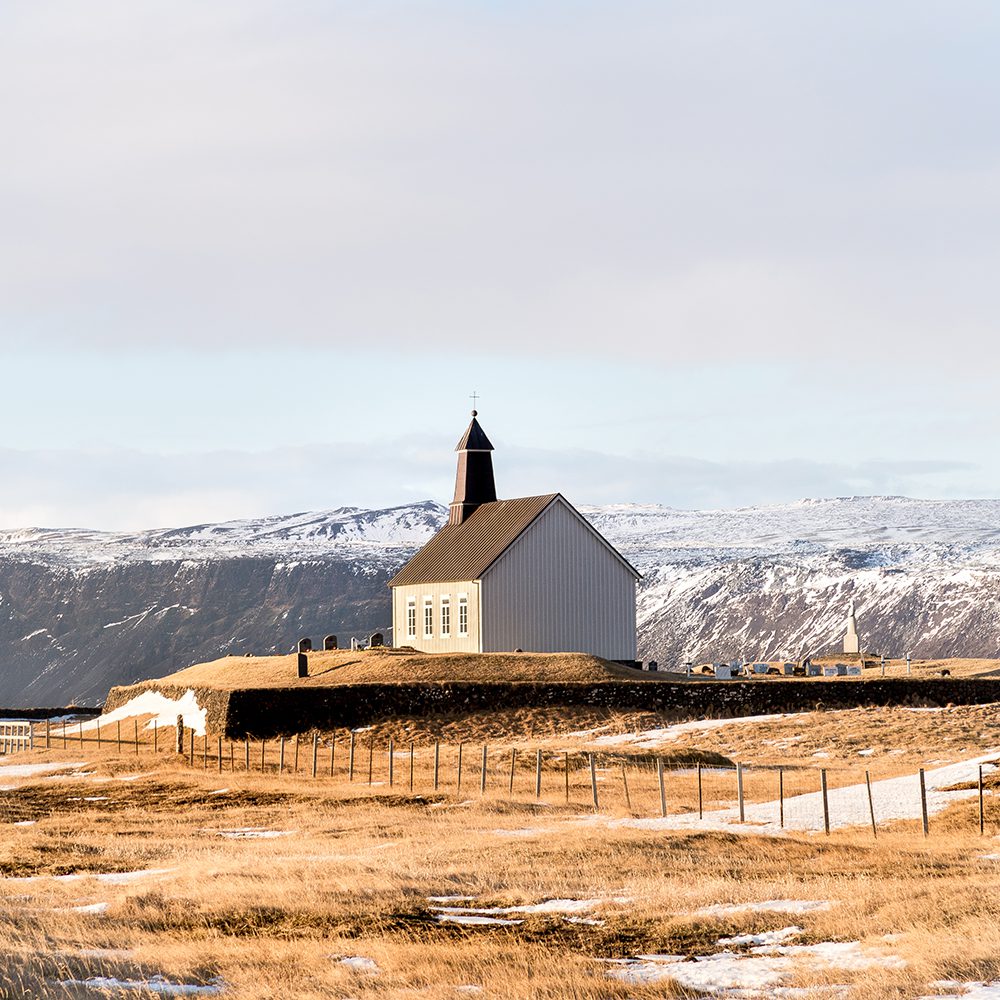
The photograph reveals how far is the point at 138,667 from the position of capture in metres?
197

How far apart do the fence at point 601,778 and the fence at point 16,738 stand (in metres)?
0.30

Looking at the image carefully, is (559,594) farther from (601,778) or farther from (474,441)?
(601,778)

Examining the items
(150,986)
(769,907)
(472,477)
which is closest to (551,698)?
(472,477)

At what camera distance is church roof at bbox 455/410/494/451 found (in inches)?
3063

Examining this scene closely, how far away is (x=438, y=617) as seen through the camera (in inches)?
2859

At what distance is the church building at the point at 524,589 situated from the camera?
69625 mm

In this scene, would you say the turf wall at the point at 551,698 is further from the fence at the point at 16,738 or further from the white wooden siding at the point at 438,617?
the white wooden siding at the point at 438,617

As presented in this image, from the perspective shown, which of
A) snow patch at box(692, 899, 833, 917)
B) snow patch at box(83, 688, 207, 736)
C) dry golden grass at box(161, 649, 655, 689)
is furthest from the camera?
dry golden grass at box(161, 649, 655, 689)

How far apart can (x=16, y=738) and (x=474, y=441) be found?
1064 inches

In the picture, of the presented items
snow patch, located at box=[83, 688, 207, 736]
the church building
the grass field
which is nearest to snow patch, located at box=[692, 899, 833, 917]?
the grass field

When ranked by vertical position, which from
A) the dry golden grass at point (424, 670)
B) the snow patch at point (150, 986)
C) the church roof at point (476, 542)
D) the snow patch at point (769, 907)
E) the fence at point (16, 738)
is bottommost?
the fence at point (16, 738)

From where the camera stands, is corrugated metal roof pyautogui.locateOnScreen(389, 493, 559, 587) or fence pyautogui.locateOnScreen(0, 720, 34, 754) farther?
corrugated metal roof pyautogui.locateOnScreen(389, 493, 559, 587)

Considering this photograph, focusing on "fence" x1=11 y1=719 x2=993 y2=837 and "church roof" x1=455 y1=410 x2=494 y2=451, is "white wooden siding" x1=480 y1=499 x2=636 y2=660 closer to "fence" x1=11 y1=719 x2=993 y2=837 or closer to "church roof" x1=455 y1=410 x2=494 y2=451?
"church roof" x1=455 y1=410 x2=494 y2=451

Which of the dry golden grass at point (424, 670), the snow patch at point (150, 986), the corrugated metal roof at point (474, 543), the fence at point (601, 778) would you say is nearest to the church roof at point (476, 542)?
the corrugated metal roof at point (474, 543)
